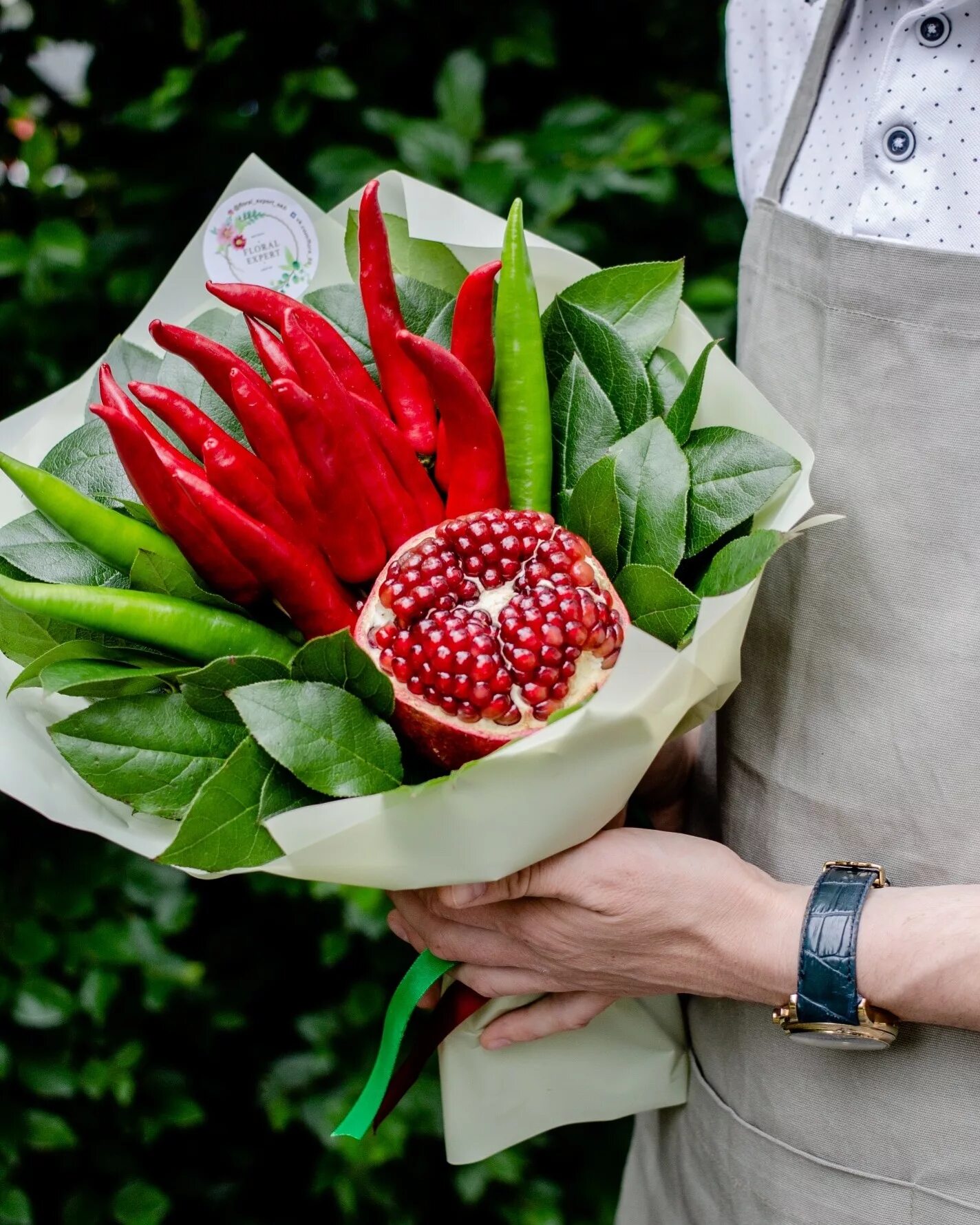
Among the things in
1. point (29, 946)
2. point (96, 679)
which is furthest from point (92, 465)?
point (29, 946)

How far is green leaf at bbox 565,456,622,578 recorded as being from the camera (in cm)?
63

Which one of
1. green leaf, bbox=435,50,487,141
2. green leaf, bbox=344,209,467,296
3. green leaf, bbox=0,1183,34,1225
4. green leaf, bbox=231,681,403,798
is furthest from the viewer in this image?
green leaf, bbox=435,50,487,141

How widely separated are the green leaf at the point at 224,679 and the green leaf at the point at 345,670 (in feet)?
0.06

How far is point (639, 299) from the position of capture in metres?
Result: 0.74

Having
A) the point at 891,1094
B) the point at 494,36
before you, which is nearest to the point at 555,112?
the point at 494,36

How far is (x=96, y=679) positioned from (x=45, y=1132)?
76 centimetres

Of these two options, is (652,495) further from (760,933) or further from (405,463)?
(760,933)

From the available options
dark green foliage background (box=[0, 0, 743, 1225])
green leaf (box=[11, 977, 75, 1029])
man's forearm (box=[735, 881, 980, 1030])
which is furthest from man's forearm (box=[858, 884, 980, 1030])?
green leaf (box=[11, 977, 75, 1029])

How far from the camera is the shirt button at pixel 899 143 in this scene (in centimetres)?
64

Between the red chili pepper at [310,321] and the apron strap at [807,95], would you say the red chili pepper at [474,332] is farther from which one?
the apron strap at [807,95]

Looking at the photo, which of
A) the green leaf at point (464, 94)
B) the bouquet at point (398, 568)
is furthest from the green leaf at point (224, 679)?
the green leaf at point (464, 94)

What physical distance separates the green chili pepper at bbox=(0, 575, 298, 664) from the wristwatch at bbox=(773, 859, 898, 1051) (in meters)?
0.33

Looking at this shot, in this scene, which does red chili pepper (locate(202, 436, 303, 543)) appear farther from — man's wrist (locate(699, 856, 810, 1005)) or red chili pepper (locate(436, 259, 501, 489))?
man's wrist (locate(699, 856, 810, 1005))

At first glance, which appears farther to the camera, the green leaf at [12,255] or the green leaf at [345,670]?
the green leaf at [12,255]
